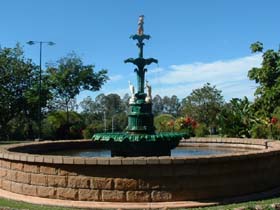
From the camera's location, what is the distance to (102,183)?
9305mm

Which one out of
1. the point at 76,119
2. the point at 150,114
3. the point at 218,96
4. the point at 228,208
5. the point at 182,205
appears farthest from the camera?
the point at 218,96

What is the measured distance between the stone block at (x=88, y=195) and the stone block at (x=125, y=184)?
1.37 ft

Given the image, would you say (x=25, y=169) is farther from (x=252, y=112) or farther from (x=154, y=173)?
(x=252, y=112)

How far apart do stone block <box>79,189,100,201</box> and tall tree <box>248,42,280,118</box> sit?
2544cm

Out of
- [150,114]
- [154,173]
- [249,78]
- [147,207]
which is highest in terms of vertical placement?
[249,78]

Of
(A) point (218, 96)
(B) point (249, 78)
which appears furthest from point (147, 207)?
(A) point (218, 96)

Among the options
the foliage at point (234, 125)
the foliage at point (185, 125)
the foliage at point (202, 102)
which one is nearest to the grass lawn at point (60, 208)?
the foliage at point (234, 125)

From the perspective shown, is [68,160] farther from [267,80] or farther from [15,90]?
[15,90]

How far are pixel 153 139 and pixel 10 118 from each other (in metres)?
34.8

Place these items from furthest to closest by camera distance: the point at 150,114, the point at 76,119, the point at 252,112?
the point at 76,119 < the point at 252,112 < the point at 150,114

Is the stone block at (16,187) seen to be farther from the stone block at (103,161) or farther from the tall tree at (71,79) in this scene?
the tall tree at (71,79)

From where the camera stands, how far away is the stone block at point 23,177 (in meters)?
10.0

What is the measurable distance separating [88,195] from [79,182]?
0.32m

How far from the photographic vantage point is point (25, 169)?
33.0 ft
